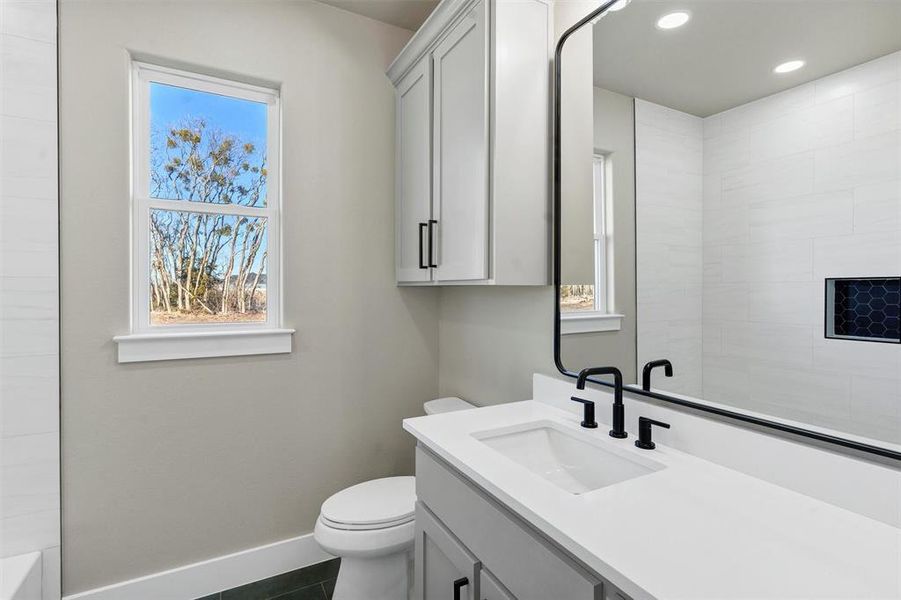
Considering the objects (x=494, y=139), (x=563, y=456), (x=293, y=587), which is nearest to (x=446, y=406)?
(x=563, y=456)

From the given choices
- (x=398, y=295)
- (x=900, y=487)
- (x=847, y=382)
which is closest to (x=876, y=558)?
(x=900, y=487)

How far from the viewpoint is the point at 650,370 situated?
4.02ft

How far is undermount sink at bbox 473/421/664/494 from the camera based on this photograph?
1.16m

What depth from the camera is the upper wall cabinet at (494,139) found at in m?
1.46

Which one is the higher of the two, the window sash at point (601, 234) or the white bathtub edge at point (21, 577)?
the window sash at point (601, 234)

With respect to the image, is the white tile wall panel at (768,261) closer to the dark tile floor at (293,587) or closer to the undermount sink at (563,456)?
the undermount sink at (563,456)

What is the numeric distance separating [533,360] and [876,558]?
1.09 metres

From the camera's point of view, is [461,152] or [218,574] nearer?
[461,152]

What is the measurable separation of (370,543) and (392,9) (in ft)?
7.66

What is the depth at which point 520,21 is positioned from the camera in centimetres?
148

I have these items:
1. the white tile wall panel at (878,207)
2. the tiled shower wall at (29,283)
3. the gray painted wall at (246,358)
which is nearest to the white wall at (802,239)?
the white tile wall panel at (878,207)

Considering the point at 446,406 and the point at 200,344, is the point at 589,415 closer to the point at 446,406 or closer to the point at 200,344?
the point at 446,406

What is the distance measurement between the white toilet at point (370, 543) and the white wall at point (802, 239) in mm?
1176

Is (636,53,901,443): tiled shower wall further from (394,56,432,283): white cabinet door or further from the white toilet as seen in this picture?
the white toilet
